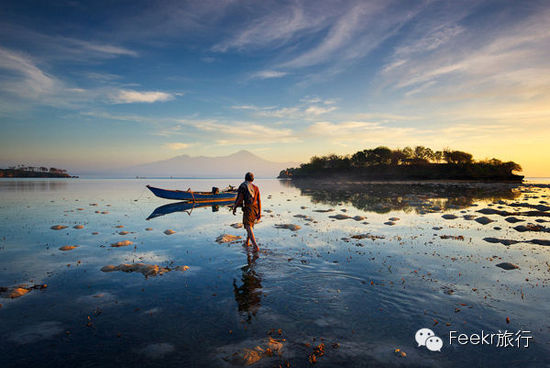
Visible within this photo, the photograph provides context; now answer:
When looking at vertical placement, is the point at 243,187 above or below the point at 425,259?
above

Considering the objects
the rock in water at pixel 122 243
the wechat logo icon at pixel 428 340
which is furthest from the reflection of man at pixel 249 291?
the rock in water at pixel 122 243

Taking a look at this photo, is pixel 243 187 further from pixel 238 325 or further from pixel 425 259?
pixel 425 259

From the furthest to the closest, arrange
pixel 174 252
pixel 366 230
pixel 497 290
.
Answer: pixel 366 230 < pixel 174 252 < pixel 497 290

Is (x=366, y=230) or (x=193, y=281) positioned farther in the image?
(x=366, y=230)

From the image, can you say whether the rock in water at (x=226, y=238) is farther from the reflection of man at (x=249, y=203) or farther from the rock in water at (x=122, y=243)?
the rock in water at (x=122, y=243)

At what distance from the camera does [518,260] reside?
469 inches

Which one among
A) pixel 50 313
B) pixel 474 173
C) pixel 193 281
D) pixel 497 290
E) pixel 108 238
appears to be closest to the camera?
pixel 50 313

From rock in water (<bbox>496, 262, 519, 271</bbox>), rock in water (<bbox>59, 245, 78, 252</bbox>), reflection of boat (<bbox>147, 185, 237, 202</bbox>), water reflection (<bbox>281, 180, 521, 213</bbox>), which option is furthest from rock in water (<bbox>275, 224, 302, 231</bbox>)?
reflection of boat (<bbox>147, 185, 237, 202</bbox>)

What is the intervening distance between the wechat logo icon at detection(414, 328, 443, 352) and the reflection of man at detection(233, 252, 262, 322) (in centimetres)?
392

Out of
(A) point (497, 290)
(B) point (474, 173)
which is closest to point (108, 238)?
(A) point (497, 290)

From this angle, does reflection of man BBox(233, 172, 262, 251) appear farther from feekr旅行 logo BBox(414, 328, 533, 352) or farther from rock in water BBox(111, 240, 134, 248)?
feekr旅行 logo BBox(414, 328, 533, 352)

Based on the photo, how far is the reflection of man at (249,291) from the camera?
7.29 metres

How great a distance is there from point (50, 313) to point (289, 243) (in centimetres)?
1061

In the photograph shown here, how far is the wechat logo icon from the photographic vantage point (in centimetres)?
575
